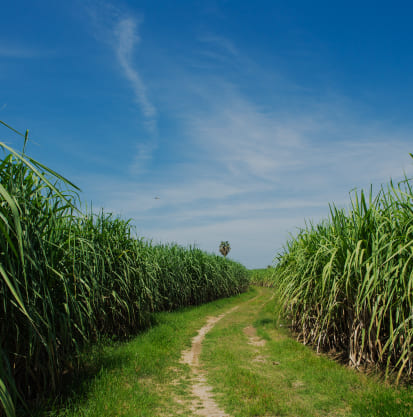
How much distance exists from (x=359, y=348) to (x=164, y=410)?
3181 millimetres

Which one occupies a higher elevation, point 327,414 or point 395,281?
point 395,281

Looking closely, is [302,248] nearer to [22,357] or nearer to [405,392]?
[405,392]

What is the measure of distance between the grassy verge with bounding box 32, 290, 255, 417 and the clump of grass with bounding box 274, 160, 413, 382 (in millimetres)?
2719

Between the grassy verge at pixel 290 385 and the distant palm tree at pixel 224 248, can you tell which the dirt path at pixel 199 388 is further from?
the distant palm tree at pixel 224 248

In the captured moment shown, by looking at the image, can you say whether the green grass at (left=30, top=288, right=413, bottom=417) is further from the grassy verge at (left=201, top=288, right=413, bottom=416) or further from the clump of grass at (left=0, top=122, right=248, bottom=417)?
the clump of grass at (left=0, top=122, right=248, bottom=417)

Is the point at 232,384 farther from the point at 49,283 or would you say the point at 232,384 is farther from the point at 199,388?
the point at 49,283

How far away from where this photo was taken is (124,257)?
7102 millimetres

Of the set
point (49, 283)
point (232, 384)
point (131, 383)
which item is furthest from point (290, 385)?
point (49, 283)

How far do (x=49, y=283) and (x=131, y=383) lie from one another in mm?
1925

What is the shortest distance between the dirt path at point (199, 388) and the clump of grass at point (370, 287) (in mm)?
2223

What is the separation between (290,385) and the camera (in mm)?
4863

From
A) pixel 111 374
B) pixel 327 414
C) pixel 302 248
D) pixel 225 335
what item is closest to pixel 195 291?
pixel 225 335

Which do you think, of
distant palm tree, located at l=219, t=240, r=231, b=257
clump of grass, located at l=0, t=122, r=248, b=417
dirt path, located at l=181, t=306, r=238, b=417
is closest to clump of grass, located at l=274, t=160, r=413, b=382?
dirt path, located at l=181, t=306, r=238, b=417

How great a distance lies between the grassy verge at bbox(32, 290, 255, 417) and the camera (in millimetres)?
3781
